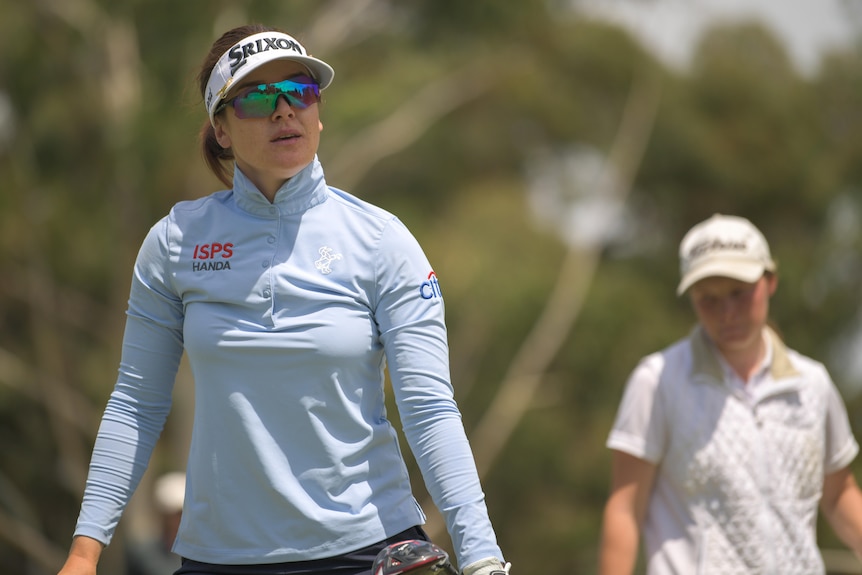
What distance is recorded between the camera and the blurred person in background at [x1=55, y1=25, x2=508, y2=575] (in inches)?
118

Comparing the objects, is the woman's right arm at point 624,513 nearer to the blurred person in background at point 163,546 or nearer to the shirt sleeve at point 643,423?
the shirt sleeve at point 643,423

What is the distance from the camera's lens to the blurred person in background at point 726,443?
4488 mm

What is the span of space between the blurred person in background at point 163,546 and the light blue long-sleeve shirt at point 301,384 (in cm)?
419

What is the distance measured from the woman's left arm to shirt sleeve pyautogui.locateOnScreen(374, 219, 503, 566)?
2.22m

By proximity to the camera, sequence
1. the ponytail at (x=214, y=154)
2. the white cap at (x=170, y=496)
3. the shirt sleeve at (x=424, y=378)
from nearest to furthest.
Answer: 1. the shirt sleeve at (x=424, y=378)
2. the ponytail at (x=214, y=154)
3. the white cap at (x=170, y=496)

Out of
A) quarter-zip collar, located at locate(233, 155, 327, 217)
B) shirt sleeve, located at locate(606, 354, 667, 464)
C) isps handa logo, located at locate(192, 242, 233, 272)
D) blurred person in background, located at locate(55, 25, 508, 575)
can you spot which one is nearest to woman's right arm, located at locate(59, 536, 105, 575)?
blurred person in background, located at locate(55, 25, 508, 575)

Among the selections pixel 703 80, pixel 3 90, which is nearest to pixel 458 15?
pixel 3 90

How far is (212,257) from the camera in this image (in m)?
3.14

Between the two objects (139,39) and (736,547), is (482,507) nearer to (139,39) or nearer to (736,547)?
(736,547)

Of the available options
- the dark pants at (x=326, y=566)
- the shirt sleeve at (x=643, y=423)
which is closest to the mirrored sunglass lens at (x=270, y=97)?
the dark pants at (x=326, y=566)

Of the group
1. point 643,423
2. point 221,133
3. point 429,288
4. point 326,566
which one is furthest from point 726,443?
point 221,133

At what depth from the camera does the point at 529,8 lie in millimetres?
20609

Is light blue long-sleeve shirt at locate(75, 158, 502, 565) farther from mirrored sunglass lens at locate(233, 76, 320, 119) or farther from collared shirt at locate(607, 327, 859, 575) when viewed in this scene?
collared shirt at locate(607, 327, 859, 575)

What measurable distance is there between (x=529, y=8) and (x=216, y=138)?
17691mm
